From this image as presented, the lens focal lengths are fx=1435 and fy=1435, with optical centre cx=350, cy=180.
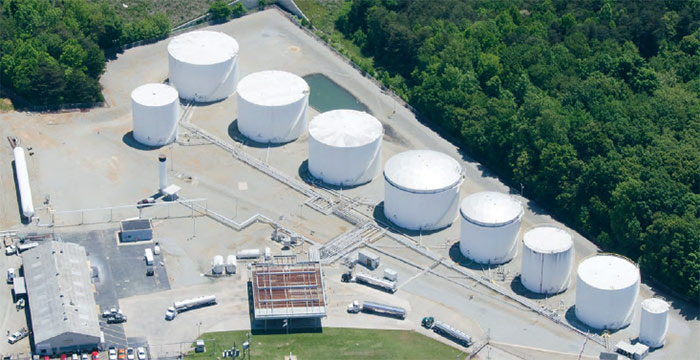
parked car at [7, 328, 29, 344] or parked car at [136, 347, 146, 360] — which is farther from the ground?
parked car at [136, 347, 146, 360]

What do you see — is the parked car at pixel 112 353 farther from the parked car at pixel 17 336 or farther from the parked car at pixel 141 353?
the parked car at pixel 17 336

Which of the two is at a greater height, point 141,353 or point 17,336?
point 141,353

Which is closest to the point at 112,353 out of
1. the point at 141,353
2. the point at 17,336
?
the point at 141,353

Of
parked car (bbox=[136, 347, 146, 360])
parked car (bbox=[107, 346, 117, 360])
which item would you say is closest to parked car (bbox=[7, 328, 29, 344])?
parked car (bbox=[107, 346, 117, 360])

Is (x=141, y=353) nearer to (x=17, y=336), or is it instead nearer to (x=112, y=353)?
(x=112, y=353)

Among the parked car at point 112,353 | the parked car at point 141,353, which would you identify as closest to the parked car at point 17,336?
the parked car at point 112,353

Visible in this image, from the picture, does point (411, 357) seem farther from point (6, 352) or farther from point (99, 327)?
point (6, 352)

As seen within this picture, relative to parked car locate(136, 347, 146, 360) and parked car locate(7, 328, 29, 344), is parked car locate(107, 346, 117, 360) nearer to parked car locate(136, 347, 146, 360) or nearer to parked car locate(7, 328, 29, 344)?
parked car locate(136, 347, 146, 360)

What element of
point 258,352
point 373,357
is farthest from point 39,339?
point 373,357

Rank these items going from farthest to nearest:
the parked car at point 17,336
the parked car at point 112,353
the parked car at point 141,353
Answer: the parked car at point 17,336 → the parked car at point 141,353 → the parked car at point 112,353
